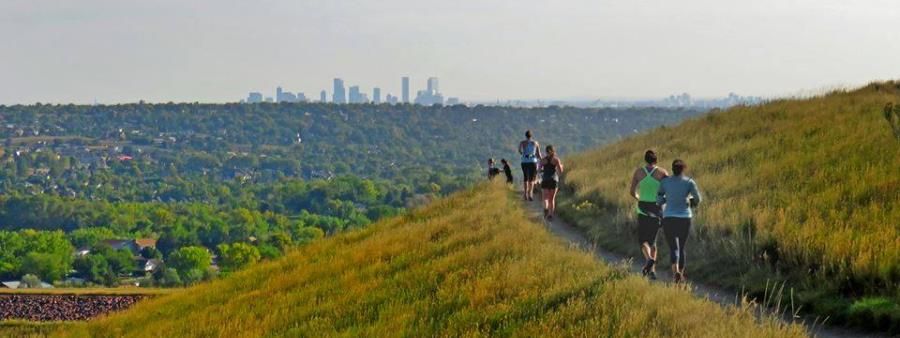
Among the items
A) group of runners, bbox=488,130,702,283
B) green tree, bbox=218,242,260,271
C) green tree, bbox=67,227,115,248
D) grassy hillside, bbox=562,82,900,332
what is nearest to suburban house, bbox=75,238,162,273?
green tree, bbox=67,227,115,248

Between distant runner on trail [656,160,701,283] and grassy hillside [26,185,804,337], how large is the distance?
2.83 feet

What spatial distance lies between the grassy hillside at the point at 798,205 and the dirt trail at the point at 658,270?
0.68ft

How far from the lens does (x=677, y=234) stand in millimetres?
9664

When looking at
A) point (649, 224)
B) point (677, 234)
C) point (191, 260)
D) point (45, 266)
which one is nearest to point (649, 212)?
point (649, 224)

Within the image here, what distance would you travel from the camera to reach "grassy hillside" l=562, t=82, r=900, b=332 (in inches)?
332

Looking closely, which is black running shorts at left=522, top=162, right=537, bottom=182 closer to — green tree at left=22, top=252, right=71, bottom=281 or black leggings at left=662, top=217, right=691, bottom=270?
black leggings at left=662, top=217, right=691, bottom=270

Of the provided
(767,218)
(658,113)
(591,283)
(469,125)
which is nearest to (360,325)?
(591,283)

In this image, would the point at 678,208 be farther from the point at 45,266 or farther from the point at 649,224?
the point at 45,266

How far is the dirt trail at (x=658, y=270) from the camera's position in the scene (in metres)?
7.54

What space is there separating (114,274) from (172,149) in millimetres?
133347

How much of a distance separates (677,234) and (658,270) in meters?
1.29

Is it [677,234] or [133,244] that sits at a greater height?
[677,234]

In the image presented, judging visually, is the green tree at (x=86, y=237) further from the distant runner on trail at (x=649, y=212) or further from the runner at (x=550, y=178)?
the distant runner on trail at (x=649, y=212)

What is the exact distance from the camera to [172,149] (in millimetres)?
190875
